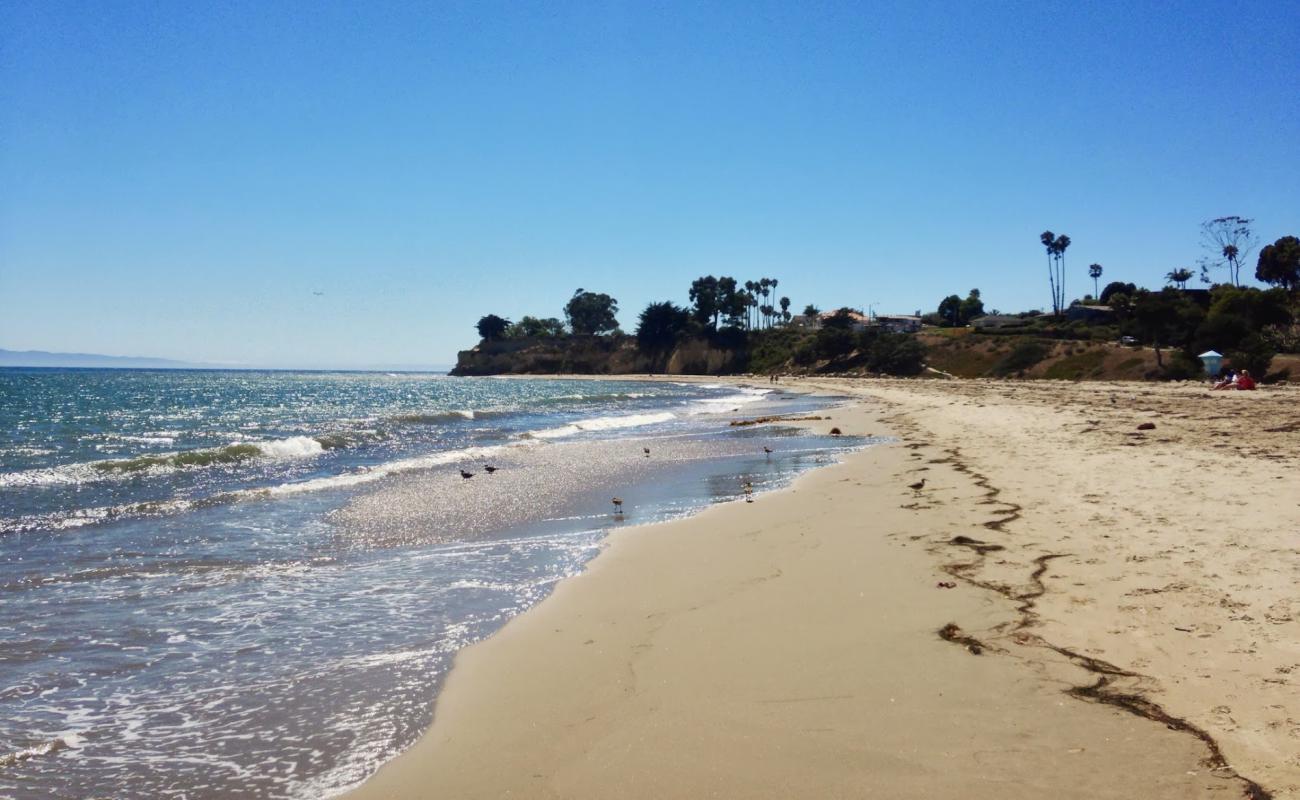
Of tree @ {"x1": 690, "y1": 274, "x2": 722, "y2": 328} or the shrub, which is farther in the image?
tree @ {"x1": 690, "y1": 274, "x2": 722, "y2": 328}

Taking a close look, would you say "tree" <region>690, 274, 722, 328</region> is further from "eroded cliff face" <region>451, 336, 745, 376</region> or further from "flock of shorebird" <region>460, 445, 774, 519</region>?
"flock of shorebird" <region>460, 445, 774, 519</region>

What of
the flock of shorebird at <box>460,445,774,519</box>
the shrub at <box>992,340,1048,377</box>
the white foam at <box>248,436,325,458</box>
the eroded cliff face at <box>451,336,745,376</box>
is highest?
the eroded cliff face at <box>451,336,745,376</box>

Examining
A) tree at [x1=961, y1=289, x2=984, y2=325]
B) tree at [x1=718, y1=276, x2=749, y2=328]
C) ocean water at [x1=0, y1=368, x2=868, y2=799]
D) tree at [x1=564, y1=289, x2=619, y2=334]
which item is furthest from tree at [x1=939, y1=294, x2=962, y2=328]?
ocean water at [x1=0, y1=368, x2=868, y2=799]

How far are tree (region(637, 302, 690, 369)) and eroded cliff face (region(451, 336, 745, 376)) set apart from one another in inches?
55.6

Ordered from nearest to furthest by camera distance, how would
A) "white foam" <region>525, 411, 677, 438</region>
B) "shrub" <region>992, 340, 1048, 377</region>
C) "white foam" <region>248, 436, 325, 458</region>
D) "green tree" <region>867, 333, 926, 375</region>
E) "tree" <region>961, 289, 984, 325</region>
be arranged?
"white foam" <region>248, 436, 325, 458</region>
"white foam" <region>525, 411, 677, 438</region>
"shrub" <region>992, 340, 1048, 377</region>
"green tree" <region>867, 333, 926, 375</region>
"tree" <region>961, 289, 984, 325</region>

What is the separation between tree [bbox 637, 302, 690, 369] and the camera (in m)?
131

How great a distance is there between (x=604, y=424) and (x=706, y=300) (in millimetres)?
103445

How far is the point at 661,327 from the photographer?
132 metres

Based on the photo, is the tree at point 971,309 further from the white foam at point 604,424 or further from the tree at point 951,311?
the white foam at point 604,424

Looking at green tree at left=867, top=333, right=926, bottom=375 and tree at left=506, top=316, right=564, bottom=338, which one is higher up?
tree at left=506, top=316, right=564, bottom=338

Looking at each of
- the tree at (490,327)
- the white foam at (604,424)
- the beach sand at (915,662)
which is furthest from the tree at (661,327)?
the beach sand at (915,662)

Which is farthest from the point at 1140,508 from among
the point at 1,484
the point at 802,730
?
the point at 1,484

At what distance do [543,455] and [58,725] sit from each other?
15.9 m

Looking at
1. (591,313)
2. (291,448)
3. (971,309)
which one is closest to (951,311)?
(971,309)
